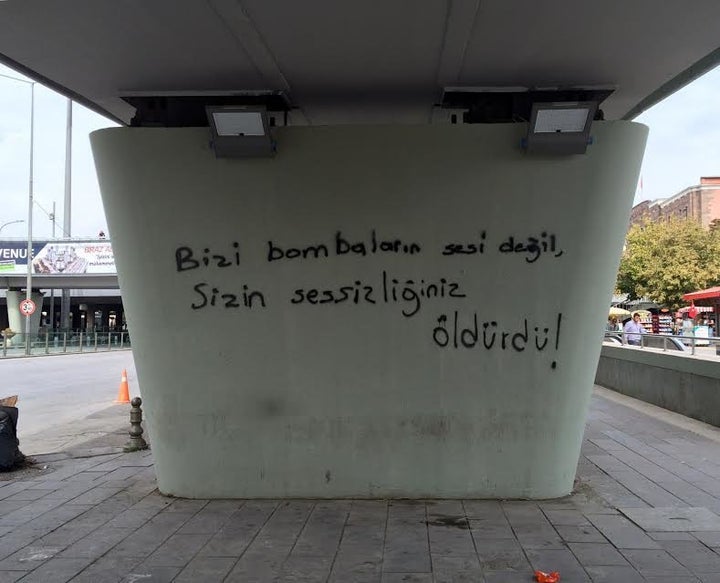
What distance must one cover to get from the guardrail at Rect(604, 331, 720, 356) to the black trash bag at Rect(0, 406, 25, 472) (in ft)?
32.1

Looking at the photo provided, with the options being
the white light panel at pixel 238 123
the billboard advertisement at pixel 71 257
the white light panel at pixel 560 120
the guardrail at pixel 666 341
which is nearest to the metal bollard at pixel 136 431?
the white light panel at pixel 238 123

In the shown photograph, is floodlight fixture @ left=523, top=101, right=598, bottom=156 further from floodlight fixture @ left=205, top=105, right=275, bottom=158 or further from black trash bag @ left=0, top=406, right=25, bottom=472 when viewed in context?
black trash bag @ left=0, top=406, right=25, bottom=472

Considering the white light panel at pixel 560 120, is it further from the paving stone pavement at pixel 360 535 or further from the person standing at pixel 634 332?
the person standing at pixel 634 332

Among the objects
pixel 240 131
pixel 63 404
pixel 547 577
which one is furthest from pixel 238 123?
pixel 63 404

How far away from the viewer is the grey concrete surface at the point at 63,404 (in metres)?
10.3

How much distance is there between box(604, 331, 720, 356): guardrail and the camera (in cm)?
1161

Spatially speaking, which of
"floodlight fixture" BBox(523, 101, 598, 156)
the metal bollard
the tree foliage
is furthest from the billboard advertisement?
"floodlight fixture" BBox(523, 101, 598, 156)

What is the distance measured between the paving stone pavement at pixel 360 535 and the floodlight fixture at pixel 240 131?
317 cm

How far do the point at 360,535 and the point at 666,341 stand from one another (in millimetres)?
9641

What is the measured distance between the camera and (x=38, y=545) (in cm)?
501

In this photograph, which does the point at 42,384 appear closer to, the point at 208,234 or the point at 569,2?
the point at 208,234

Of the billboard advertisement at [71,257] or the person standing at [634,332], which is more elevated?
the billboard advertisement at [71,257]

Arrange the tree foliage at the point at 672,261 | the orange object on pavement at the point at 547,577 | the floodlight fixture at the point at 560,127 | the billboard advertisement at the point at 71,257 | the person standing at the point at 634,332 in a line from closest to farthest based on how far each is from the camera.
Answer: the orange object on pavement at the point at 547,577 < the floodlight fixture at the point at 560,127 < the person standing at the point at 634,332 < the billboard advertisement at the point at 71,257 < the tree foliage at the point at 672,261

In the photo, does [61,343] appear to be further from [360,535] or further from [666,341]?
[360,535]
